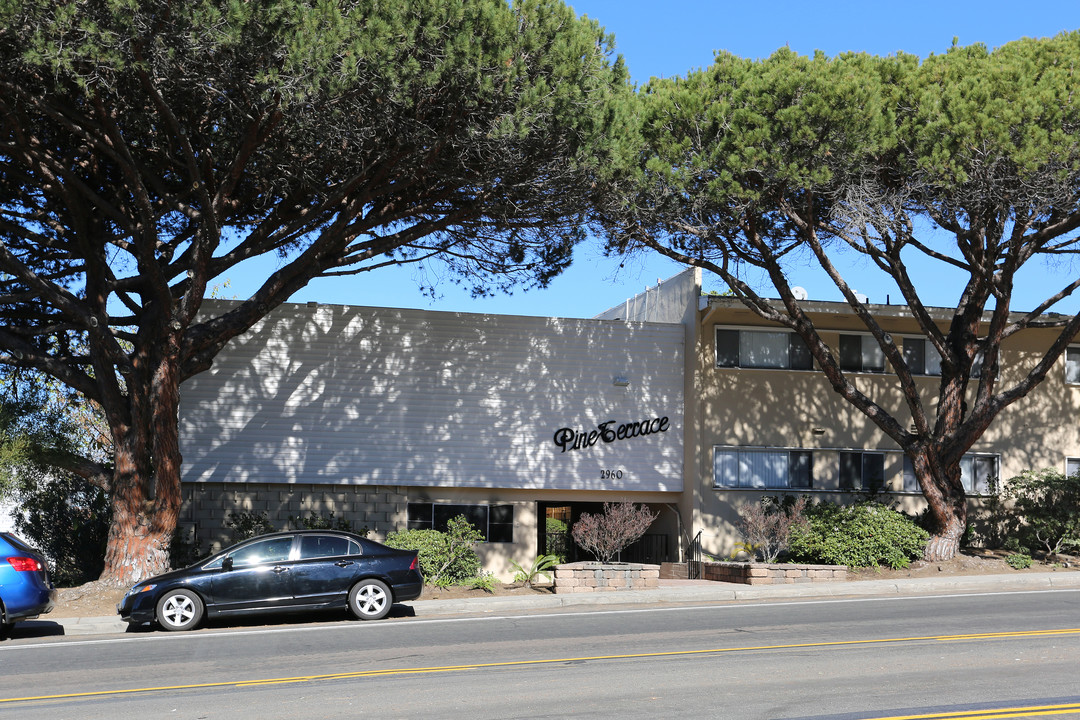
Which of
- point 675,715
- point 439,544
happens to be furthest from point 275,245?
point 675,715

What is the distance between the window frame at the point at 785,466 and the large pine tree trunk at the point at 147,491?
12.1m

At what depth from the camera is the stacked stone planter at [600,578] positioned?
18641 millimetres

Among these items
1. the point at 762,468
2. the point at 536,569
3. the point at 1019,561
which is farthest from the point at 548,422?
the point at 1019,561

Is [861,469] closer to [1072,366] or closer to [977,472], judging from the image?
[977,472]

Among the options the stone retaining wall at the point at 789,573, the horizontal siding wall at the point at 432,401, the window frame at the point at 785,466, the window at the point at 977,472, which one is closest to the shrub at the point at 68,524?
the horizontal siding wall at the point at 432,401

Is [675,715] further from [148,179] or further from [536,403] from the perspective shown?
[536,403]

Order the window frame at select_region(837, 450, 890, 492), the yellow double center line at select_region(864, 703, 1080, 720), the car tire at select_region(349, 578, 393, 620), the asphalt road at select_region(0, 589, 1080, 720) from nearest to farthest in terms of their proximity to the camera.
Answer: the yellow double center line at select_region(864, 703, 1080, 720) < the asphalt road at select_region(0, 589, 1080, 720) < the car tire at select_region(349, 578, 393, 620) < the window frame at select_region(837, 450, 890, 492)

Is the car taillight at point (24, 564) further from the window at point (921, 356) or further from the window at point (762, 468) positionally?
the window at point (921, 356)

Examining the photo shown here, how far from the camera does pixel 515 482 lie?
22.9m

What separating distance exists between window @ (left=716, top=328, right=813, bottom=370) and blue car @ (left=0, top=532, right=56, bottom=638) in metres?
15.0

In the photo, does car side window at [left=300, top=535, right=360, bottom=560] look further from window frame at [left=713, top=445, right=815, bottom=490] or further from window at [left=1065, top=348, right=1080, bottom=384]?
window at [left=1065, top=348, right=1080, bottom=384]

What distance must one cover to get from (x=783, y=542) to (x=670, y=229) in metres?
6.55

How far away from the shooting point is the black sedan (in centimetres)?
1387

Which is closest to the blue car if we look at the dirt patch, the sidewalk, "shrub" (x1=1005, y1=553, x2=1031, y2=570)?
the sidewalk
